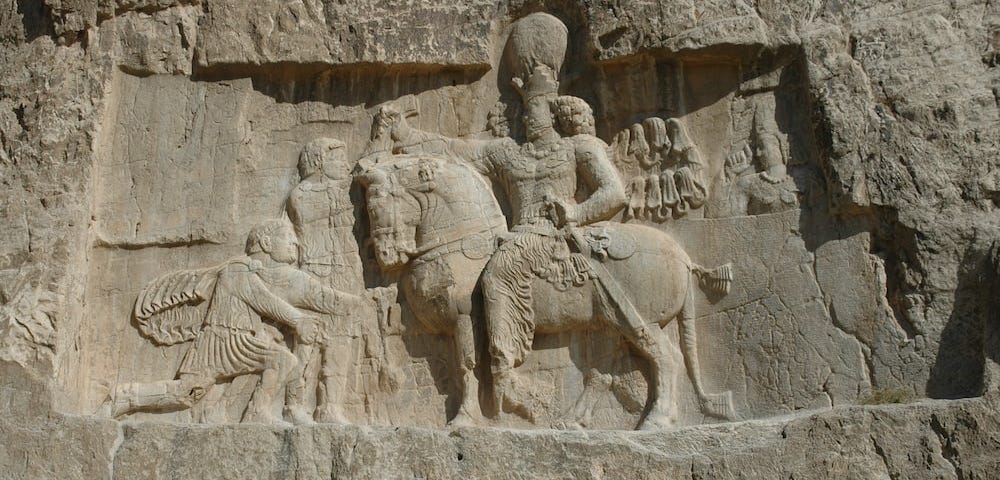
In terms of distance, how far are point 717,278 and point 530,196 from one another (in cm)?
116

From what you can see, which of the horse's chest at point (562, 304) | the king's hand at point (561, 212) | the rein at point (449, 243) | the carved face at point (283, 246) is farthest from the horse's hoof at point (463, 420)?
the carved face at point (283, 246)

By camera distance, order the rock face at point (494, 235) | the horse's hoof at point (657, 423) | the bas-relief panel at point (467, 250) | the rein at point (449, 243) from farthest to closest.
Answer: the rein at point (449, 243)
the bas-relief panel at point (467, 250)
the horse's hoof at point (657, 423)
the rock face at point (494, 235)

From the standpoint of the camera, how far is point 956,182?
26.1 ft

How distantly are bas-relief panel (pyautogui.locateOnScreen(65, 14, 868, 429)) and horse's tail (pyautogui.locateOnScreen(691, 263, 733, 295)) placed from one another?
11 millimetres

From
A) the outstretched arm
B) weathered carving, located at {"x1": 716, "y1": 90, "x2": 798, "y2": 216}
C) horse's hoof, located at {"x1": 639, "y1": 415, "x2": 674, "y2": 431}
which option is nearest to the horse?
horse's hoof, located at {"x1": 639, "y1": 415, "x2": 674, "y2": 431}

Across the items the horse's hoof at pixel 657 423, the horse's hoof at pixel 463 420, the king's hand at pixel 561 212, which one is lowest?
the horse's hoof at pixel 657 423

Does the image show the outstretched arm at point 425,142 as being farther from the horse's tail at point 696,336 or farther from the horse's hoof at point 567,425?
the horse's hoof at point 567,425

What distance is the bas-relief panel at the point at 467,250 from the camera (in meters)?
8.22

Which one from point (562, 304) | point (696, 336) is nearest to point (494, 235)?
point (562, 304)

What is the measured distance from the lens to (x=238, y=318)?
848cm

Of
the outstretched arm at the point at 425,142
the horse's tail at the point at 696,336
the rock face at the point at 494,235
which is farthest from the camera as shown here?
the outstretched arm at the point at 425,142

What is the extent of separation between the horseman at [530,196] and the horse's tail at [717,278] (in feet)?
2.02

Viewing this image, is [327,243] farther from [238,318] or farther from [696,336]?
[696,336]

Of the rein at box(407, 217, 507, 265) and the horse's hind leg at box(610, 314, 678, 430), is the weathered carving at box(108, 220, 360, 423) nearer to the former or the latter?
the rein at box(407, 217, 507, 265)
